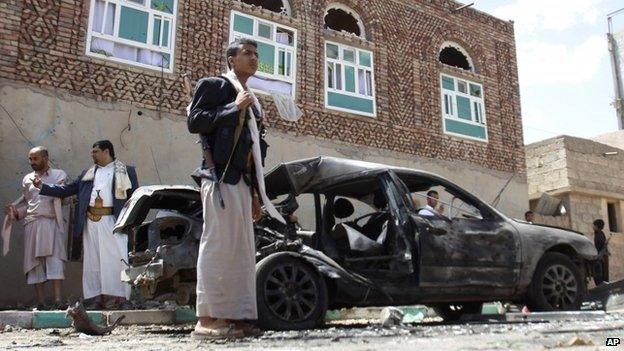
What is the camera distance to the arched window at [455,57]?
15.4 metres

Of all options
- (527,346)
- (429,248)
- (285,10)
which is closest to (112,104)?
(285,10)

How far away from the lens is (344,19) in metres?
14.1

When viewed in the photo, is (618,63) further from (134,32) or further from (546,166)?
(134,32)

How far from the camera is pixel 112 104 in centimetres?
935

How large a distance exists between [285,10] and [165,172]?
4.77m

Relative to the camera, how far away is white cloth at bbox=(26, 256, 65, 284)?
6.73m

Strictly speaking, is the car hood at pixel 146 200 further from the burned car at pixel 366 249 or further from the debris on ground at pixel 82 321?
the debris on ground at pixel 82 321

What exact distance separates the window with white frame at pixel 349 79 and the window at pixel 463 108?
2461mm

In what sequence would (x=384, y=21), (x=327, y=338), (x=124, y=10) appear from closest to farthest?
(x=327, y=338) < (x=124, y=10) < (x=384, y=21)

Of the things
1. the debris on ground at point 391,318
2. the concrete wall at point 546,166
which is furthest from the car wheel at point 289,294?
the concrete wall at point 546,166

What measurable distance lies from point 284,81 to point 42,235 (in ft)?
20.4

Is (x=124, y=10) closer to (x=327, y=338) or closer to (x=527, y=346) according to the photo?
(x=327, y=338)

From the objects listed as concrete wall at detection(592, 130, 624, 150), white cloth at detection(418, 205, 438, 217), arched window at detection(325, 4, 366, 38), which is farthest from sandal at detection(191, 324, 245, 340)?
concrete wall at detection(592, 130, 624, 150)

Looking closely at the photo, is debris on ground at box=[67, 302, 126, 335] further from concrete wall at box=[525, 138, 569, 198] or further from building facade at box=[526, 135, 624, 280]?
concrete wall at box=[525, 138, 569, 198]
